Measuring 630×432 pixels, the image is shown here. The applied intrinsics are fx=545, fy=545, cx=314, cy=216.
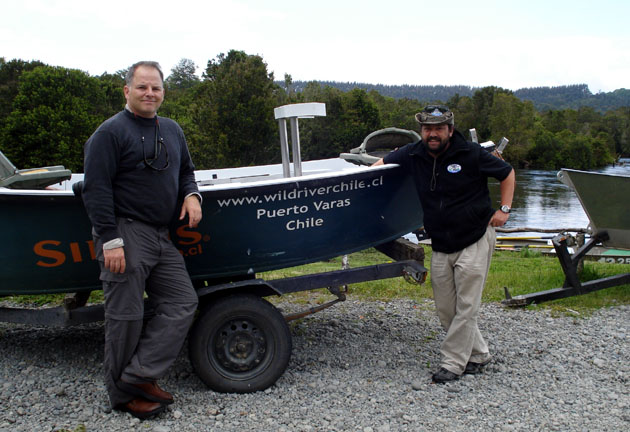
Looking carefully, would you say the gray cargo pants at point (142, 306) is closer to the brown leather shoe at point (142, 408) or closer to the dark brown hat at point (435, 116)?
the brown leather shoe at point (142, 408)

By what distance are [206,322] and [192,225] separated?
0.70 metres

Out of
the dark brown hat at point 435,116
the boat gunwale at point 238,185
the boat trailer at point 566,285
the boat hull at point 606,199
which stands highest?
the dark brown hat at point 435,116

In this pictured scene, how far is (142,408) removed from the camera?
10.4ft

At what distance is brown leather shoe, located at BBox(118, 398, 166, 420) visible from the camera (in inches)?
124

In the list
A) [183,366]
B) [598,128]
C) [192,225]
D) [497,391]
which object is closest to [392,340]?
[497,391]

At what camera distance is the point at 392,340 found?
180 inches

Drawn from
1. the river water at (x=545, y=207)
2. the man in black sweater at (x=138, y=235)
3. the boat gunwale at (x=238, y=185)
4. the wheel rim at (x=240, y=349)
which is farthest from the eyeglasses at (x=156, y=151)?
the river water at (x=545, y=207)

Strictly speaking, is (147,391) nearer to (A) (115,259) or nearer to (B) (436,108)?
(A) (115,259)

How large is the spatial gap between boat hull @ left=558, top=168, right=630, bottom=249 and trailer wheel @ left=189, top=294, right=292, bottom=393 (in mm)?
3813

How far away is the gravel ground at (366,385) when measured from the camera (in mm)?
3201

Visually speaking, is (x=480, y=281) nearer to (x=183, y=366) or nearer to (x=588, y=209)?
(x=183, y=366)

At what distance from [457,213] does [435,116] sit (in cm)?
67

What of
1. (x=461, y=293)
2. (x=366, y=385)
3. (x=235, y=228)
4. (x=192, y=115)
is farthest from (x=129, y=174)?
(x=192, y=115)

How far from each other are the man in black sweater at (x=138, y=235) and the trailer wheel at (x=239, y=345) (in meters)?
0.33
